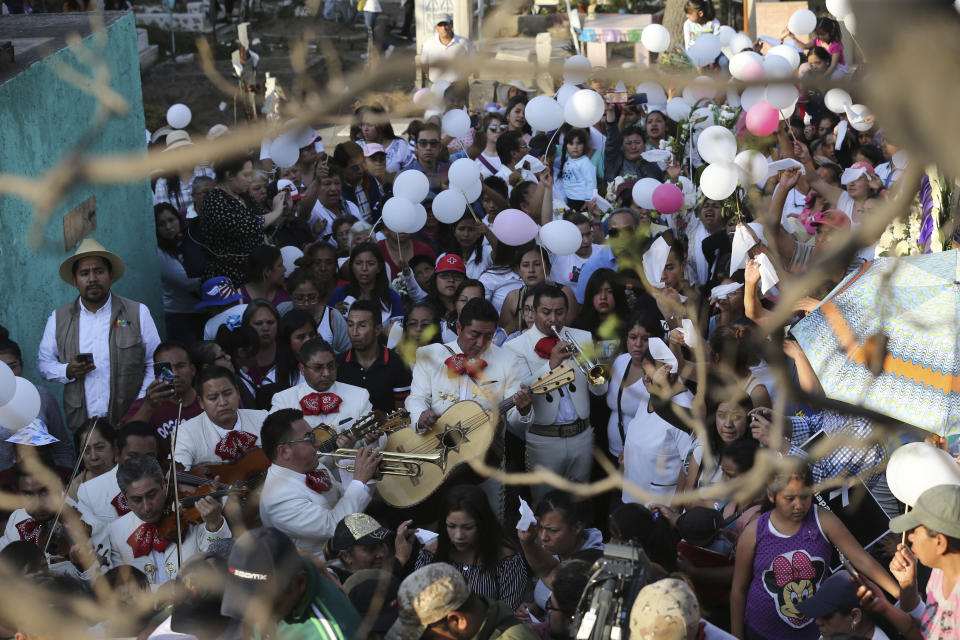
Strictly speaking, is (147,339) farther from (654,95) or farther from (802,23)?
(802,23)

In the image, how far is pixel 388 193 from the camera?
9.25m

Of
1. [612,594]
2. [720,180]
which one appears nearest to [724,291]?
[720,180]

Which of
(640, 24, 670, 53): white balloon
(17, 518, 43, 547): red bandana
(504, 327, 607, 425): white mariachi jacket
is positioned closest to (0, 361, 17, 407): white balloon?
(17, 518, 43, 547): red bandana

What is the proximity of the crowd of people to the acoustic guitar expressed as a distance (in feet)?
0.12

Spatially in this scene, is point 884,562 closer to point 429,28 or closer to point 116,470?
point 116,470

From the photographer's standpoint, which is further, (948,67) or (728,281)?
(728,281)

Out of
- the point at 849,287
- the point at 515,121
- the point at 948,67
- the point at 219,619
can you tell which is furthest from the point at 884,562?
the point at 515,121

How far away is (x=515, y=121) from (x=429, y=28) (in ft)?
17.9

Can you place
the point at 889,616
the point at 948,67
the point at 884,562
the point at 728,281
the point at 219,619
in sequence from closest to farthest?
1. the point at 948,67
2. the point at 219,619
3. the point at 889,616
4. the point at 884,562
5. the point at 728,281

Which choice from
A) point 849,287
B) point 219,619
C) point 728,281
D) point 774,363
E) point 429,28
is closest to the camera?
point 774,363

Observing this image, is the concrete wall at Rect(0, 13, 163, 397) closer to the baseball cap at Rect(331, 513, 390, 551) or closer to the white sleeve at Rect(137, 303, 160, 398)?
the white sleeve at Rect(137, 303, 160, 398)

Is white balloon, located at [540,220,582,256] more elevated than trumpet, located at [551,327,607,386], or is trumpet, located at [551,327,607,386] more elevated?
white balloon, located at [540,220,582,256]

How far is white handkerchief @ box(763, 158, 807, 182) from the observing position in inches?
285

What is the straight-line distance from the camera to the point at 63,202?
17.8 feet
